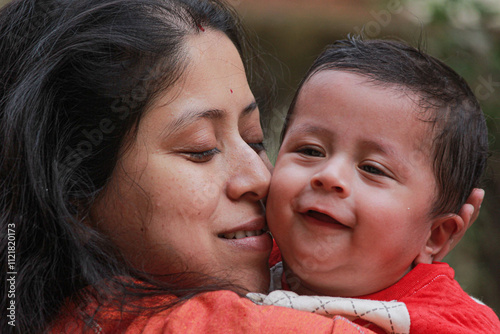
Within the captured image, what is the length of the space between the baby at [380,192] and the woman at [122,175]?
0.17 metres

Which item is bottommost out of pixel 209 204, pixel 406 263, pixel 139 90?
pixel 406 263

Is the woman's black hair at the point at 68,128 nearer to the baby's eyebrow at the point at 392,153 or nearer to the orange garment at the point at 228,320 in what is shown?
the orange garment at the point at 228,320

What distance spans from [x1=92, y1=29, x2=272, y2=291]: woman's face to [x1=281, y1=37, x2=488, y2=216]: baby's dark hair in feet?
1.30

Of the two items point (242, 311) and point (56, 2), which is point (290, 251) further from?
point (56, 2)

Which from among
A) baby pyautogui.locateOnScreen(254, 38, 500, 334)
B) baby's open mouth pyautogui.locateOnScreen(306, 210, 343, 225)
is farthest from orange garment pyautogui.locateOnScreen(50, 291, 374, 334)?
baby's open mouth pyautogui.locateOnScreen(306, 210, 343, 225)

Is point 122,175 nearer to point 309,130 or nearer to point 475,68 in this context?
point 309,130

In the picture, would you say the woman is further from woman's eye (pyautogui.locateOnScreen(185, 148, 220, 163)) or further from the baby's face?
the baby's face

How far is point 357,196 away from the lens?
1.74 meters

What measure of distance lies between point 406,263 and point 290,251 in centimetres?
39

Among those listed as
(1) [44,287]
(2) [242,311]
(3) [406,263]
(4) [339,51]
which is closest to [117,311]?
(1) [44,287]

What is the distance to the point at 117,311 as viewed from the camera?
1.58 m

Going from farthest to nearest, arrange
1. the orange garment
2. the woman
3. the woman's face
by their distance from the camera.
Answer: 1. the woman's face
2. the woman
3. the orange garment

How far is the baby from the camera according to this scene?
5.64 ft

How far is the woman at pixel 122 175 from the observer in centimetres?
158
